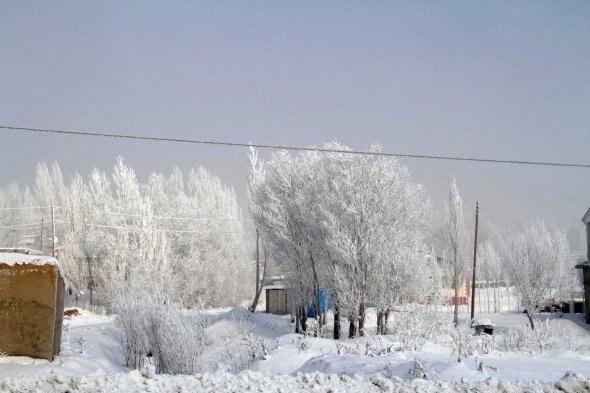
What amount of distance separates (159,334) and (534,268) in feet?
97.6

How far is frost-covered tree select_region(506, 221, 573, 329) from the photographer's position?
35594mm

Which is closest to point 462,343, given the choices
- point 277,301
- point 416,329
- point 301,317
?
point 416,329

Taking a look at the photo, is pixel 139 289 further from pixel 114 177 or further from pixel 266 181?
pixel 114 177

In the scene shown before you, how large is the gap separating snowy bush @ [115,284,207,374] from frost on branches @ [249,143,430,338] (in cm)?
951

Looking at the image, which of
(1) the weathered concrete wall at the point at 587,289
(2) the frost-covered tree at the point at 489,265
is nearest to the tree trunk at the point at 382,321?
(1) the weathered concrete wall at the point at 587,289

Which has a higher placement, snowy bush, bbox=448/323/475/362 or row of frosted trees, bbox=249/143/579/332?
row of frosted trees, bbox=249/143/579/332

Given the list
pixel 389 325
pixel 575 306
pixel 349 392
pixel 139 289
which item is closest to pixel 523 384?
pixel 349 392

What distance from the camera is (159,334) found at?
12.4 metres

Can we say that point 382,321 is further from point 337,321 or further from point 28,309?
point 28,309

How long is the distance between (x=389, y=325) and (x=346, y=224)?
580 cm

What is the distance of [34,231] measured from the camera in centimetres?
6366

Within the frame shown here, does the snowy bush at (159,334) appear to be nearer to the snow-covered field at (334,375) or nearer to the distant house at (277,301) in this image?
the snow-covered field at (334,375)

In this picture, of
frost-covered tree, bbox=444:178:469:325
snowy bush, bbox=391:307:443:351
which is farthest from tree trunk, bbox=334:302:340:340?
frost-covered tree, bbox=444:178:469:325

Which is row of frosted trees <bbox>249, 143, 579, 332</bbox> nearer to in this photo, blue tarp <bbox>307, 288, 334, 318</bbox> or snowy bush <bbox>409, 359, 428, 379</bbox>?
blue tarp <bbox>307, 288, 334, 318</bbox>
